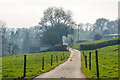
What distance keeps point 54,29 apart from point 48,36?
5242 millimetres

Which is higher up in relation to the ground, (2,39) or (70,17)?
(70,17)

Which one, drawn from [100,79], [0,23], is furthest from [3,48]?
[100,79]

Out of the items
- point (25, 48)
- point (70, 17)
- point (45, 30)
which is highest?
point (70, 17)

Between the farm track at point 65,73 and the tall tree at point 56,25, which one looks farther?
the tall tree at point 56,25

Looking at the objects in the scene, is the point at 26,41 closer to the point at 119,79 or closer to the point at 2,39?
the point at 2,39

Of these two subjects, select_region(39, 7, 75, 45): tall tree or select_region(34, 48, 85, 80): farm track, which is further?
select_region(39, 7, 75, 45): tall tree

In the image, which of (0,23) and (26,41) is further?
(26,41)

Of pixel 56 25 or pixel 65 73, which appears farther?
pixel 56 25

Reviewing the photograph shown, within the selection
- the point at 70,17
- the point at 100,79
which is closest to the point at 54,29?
the point at 70,17

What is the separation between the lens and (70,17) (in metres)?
110

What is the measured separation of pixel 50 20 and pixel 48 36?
12.8m

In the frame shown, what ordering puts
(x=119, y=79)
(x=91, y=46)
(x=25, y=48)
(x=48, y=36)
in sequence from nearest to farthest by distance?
(x=119, y=79) → (x=91, y=46) → (x=48, y=36) → (x=25, y=48)

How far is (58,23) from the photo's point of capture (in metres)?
101

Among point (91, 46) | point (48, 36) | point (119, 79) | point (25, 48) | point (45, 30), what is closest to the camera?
point (119, 79)
